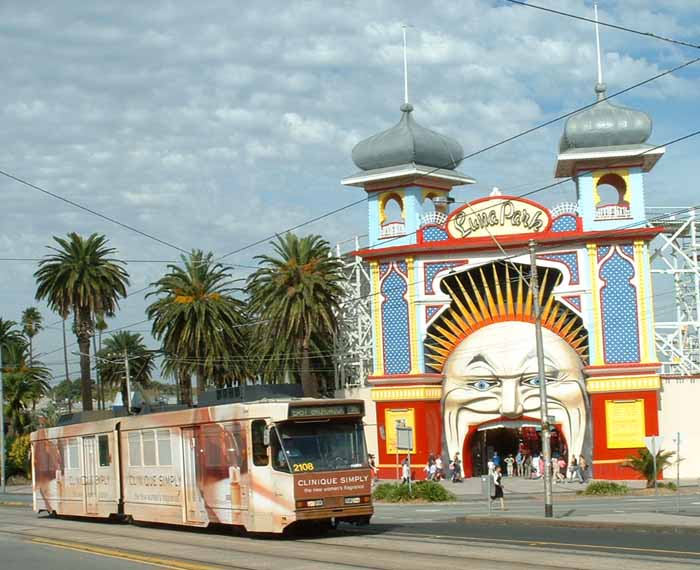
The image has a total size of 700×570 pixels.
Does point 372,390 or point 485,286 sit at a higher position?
point 485,286

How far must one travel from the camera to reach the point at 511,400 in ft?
177

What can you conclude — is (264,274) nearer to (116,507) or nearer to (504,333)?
(504,333)

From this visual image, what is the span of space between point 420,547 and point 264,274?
3923 cm

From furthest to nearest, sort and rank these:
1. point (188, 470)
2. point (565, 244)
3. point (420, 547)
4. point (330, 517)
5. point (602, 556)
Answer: point (565, 244) → point (188, 470) → point (330, 517) → point (420, 547) → point (602, 556)

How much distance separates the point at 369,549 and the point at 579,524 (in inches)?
258

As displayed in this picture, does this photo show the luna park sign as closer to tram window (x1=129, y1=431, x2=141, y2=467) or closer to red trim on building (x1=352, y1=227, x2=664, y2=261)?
red trim on building (x1=352, y1=227, x2=664, y2=261)

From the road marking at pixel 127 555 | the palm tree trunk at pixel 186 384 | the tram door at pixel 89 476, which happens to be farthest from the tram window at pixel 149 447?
the palm tree trunk at pixel 186 384

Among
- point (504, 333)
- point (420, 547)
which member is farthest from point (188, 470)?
point (504, 333)

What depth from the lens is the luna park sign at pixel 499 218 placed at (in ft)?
178

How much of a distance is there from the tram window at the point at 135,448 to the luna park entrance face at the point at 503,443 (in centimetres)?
2748

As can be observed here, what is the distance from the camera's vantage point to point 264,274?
197ft

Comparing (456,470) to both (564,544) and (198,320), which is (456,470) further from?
(564,544)

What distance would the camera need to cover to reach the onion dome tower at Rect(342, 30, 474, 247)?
56.9 m

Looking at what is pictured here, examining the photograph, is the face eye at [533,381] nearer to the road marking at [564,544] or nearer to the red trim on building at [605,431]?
the red trim on building at [605,431]
